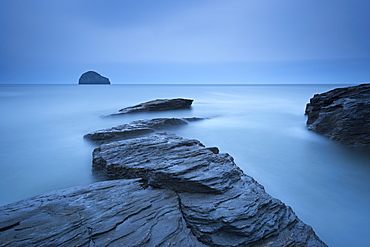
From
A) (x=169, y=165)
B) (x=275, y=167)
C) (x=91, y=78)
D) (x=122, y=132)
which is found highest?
(x=91, y=78)

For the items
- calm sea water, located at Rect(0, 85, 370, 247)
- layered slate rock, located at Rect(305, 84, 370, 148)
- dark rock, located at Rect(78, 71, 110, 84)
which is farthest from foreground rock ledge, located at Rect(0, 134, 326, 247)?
dark rock, located at Rect(78, 71, 110, 84)

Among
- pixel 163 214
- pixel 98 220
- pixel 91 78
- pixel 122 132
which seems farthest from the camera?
pixel 91 78

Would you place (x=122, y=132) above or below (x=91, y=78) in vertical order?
below

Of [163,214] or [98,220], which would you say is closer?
[98,220]

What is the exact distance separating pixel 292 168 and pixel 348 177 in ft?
5.00

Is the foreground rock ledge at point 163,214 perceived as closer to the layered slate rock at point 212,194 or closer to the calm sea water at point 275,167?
the layered slate rock at point 212,194

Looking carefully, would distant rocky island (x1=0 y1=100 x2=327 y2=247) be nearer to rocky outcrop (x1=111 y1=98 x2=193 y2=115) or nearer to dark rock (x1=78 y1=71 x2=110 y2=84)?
rocky outcrop (x1=111 y1=98 x2=193 y2=115)

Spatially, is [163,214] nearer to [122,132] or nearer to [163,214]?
[163,214]

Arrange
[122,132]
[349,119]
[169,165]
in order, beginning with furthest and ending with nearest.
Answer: [349,119] < [122,132] < [169,165]

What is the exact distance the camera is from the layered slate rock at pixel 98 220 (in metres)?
2.81

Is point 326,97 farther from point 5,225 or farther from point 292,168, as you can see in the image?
point 5,225

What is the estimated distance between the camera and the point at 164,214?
3.39m

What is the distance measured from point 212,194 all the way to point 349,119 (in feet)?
28.1

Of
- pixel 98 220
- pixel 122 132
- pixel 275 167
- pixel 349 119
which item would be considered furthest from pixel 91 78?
pixel 98 220
